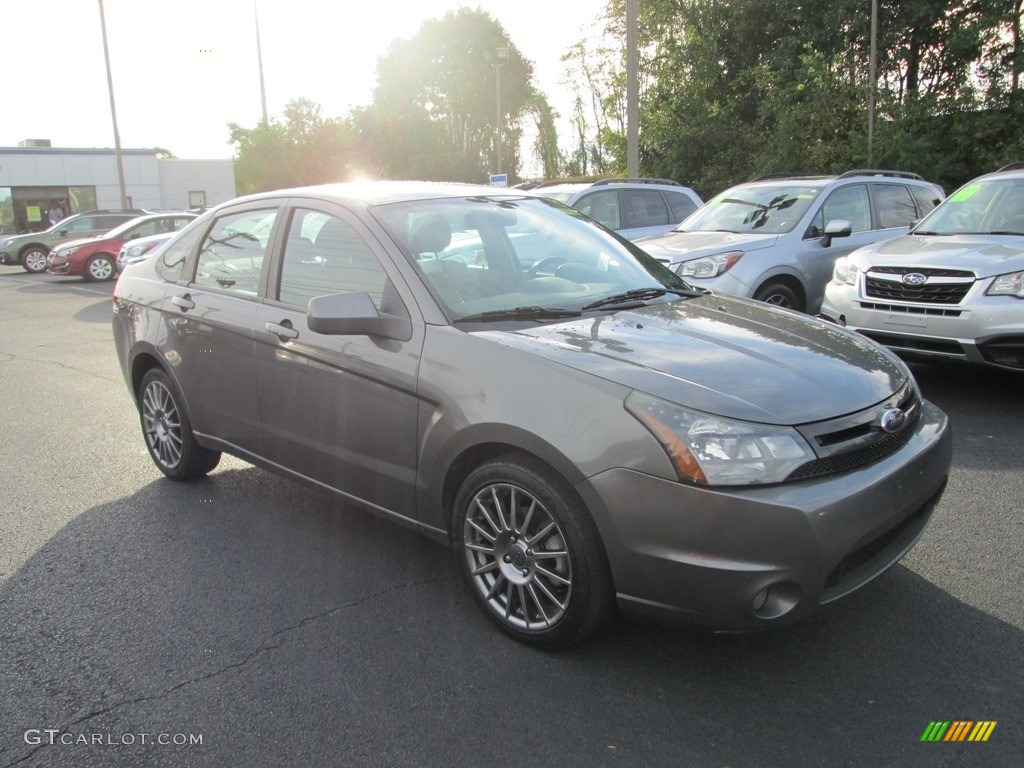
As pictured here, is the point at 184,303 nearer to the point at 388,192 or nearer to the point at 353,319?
the point at 388,192

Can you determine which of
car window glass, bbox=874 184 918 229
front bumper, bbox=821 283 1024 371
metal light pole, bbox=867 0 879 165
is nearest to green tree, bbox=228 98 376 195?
metal light pole, bbox=867 0 879 165

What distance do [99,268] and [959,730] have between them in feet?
70.9

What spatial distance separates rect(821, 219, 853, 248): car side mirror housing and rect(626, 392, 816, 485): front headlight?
236 inches

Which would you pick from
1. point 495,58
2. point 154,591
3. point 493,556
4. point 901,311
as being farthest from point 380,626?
point 495,58

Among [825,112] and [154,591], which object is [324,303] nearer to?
[154,591]

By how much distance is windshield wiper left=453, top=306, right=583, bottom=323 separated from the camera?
11.2 ft

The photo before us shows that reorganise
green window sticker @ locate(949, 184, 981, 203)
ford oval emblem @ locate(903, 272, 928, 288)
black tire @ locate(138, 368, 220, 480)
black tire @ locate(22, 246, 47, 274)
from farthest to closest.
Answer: black tire @ locate(22, 246, 47, 274), green window sticker @ locate(949, 184, 981, 203), ford oval emblem @ locate(903, 272, 928, 288), black tire @ locate(138, 368, 220, 480)

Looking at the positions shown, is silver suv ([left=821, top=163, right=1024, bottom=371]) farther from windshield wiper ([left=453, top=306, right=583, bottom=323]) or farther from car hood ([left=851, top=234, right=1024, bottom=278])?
windshield wiper ([left=453, top=306, right=583, bottom=323])

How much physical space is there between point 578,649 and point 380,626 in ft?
2.59

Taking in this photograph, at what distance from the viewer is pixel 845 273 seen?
7.07 meters

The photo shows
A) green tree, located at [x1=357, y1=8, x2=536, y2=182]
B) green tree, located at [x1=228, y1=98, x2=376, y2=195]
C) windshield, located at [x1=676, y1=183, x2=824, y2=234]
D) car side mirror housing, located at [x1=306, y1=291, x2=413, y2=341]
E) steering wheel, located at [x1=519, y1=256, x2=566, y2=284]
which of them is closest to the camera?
car side mirror housing, located at [x1=306, y1=291, x2=413, y2=341]

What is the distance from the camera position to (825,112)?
22.8m

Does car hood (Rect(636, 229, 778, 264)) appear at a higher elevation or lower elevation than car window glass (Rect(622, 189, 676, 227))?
lower

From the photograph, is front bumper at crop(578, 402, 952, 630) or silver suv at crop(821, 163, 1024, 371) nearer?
front bumper at crop(578, 402, 952, 630)
